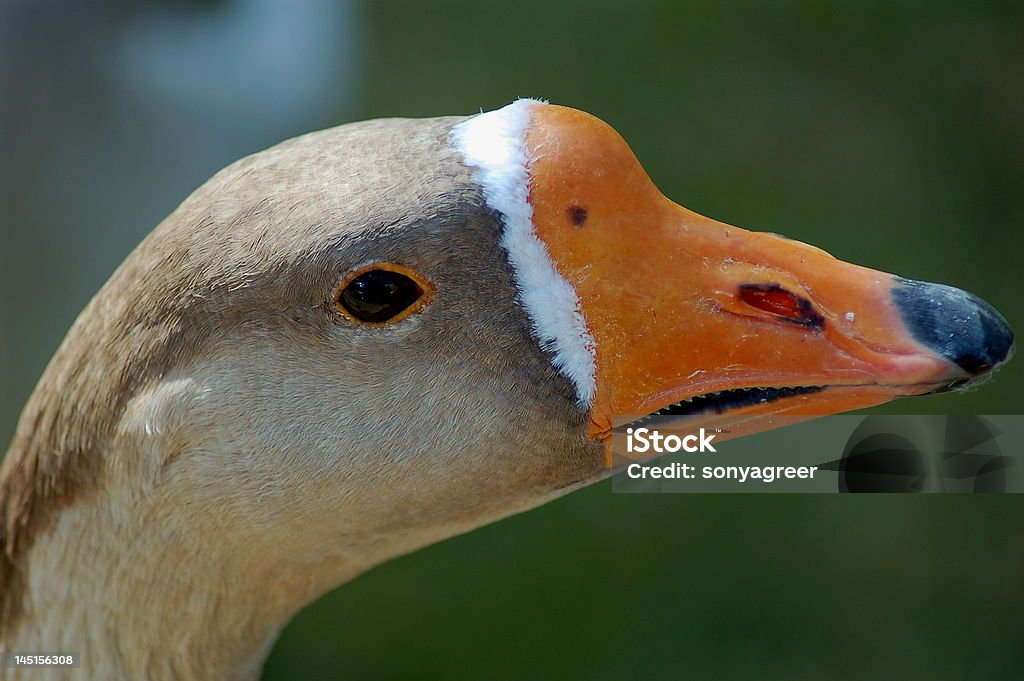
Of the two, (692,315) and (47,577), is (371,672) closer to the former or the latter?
(47,577)

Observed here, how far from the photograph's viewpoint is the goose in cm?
157


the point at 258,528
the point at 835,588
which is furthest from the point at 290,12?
Result: the point at 835,588

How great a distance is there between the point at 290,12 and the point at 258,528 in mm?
3026

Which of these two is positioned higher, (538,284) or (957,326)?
(538,284)

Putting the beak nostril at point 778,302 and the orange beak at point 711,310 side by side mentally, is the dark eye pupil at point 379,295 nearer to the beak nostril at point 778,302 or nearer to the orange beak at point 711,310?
the orange beak at point 711,310

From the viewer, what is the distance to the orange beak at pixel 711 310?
1528 millimetres

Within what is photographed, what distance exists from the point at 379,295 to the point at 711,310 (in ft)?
1.83

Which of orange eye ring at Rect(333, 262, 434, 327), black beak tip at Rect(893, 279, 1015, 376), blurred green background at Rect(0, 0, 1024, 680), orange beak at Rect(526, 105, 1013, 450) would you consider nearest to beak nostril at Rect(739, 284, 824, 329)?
orange beak at Rect(526, 105, 1013, 450)

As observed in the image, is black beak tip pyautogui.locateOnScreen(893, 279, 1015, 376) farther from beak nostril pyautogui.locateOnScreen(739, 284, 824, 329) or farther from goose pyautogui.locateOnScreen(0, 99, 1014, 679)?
beak nostril pyautogui.locateOnScreen(739, 284, 824, 329)

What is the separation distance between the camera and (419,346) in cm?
162

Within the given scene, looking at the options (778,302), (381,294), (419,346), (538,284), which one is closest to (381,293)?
(381,294)

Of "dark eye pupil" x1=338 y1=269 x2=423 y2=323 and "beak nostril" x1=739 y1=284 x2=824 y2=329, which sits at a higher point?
"dark eye pupil" x1=338 y1=269 x2=423 y2=323

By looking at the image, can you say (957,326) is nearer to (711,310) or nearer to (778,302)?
(778,302)

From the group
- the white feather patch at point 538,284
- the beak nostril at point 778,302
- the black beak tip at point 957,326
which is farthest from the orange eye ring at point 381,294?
the black beak tip at point 957,326
